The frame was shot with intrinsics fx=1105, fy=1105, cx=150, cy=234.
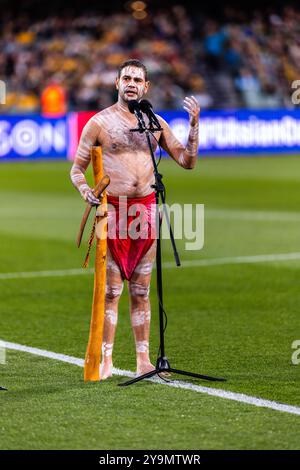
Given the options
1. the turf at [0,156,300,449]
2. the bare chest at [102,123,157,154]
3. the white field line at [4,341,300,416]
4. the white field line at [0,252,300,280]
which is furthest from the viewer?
the white field line at [0,252,300,280]

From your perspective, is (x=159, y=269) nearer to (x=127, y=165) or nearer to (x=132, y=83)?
(x=127, y=165)

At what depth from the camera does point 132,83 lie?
714 centimetres

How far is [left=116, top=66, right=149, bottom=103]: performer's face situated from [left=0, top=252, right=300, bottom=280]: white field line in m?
5.50

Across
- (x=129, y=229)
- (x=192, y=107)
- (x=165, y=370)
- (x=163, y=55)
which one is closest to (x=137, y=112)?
(x=192, y=107)

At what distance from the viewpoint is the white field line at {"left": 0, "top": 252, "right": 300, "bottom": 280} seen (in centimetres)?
1252

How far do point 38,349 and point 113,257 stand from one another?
1516 millimetres

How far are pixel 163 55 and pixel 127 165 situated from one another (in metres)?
28.1

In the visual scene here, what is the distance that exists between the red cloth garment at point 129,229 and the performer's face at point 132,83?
675mm

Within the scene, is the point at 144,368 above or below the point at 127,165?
below

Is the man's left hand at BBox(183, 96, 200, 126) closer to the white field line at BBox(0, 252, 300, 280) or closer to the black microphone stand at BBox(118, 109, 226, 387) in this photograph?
the black microphone stand at BBox(118, 109, 226, 387)

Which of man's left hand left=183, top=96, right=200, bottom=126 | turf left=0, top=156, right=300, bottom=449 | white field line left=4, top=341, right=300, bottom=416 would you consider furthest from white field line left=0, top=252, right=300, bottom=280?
man's left hand left=183, top=96, right=200, bottom=126

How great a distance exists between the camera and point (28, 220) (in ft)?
58.5

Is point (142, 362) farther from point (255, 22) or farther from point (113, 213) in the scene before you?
point (255, 22)
